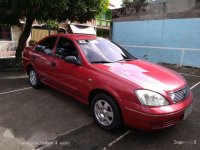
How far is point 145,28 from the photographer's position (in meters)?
13.7

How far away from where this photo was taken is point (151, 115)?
3139 millimetres

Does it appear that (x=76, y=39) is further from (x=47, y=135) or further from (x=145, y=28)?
(x=145, y=28)

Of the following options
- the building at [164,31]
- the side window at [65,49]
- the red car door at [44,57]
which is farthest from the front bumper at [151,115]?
the building at [164,31]

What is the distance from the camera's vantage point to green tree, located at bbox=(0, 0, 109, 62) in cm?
722

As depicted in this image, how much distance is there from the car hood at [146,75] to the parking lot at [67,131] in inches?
32.8

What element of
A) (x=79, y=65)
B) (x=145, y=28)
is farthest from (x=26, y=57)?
(x=145, y=28)

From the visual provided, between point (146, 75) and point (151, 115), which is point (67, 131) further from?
point (146, 75)

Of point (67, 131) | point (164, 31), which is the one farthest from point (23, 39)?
point (164, 31)

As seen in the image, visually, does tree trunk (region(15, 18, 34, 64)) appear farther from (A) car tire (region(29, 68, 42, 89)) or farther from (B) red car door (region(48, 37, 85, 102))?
(B) red car door (region(48, 37, 85, 102))

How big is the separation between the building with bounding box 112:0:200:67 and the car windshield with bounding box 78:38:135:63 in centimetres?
689

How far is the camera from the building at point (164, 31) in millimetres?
11453

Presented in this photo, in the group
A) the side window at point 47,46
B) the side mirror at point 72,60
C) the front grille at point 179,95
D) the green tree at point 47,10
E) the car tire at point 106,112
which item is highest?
the green tree at point 47,10

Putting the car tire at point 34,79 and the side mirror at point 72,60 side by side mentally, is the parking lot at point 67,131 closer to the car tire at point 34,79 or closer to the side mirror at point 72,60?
the car tire at point 34,79

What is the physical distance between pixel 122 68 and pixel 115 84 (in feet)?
1.85
